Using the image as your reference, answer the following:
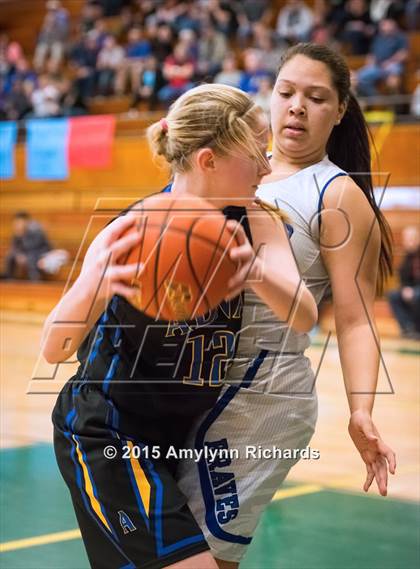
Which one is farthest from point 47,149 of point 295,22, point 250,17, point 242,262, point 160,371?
point 242,262

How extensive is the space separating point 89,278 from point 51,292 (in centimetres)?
1279

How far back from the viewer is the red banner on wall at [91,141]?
15.2 metres

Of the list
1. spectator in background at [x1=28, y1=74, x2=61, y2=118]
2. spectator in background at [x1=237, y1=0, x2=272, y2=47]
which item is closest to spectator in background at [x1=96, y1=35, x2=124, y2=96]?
spectator in background at [x1=28, y1=74, x2=61, y2=118]

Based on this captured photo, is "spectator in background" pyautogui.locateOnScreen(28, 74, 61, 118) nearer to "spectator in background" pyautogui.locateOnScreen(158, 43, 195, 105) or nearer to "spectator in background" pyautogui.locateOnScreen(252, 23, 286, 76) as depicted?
"spectator in background" pyautogui.locateOnScreen(158, 43, 195, 105)

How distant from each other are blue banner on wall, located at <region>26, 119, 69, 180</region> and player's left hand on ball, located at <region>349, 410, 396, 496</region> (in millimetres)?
13178

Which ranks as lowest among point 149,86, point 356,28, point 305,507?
point 149,86

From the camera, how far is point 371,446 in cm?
263

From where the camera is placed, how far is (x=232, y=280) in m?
2.04

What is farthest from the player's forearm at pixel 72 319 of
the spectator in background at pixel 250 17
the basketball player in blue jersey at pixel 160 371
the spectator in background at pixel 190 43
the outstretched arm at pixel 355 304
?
the spectator in background at pixel 250 17

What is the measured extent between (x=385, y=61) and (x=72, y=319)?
12528 millimetres

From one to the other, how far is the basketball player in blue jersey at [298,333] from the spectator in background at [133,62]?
1460 cm

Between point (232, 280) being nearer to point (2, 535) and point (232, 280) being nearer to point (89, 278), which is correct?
point (89, 278)

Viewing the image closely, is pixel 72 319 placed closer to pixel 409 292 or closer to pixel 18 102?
pixel 409 292

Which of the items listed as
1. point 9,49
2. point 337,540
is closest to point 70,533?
point 337,540
